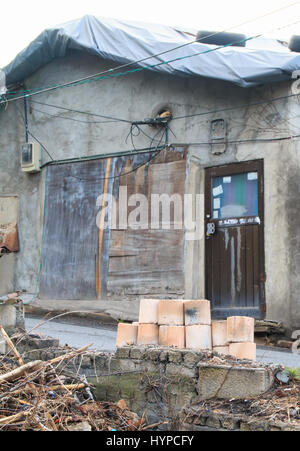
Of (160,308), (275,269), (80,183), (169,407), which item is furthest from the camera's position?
(80,183)

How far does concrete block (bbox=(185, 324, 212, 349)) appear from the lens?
20.5ft

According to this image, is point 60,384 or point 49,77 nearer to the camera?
point 60,384

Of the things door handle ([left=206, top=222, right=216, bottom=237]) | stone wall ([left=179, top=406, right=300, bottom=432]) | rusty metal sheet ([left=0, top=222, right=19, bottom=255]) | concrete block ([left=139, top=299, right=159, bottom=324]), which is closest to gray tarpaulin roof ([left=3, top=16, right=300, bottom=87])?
door handle ([left=206, top=222, right=216, bottom=237])

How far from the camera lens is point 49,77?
42.8 feet

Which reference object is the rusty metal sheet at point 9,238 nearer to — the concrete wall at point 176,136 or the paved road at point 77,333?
the concrete wall at point 176,136

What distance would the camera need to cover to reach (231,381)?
5141 millimetres

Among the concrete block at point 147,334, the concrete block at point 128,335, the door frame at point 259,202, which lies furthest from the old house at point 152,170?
the concrete block at point 128,335

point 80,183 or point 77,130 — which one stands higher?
point 77,130

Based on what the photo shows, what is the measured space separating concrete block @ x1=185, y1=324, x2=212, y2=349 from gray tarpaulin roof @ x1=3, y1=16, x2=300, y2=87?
4815 mm

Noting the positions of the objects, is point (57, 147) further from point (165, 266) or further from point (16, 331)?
point (16, 331)

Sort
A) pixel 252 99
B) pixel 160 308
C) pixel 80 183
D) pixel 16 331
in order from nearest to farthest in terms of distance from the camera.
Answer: pixel 160 308 < pixel 16 331 < pixel 252 99 < pixel 80 183

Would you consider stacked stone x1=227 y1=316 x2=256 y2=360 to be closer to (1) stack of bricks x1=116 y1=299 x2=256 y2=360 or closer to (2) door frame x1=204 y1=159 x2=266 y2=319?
(1) stack of bricks x1=116 y1=299 x2=256 y2=360

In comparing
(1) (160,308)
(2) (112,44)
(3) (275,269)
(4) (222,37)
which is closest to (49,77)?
(2) (112,44)

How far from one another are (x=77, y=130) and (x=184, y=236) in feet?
12.4
